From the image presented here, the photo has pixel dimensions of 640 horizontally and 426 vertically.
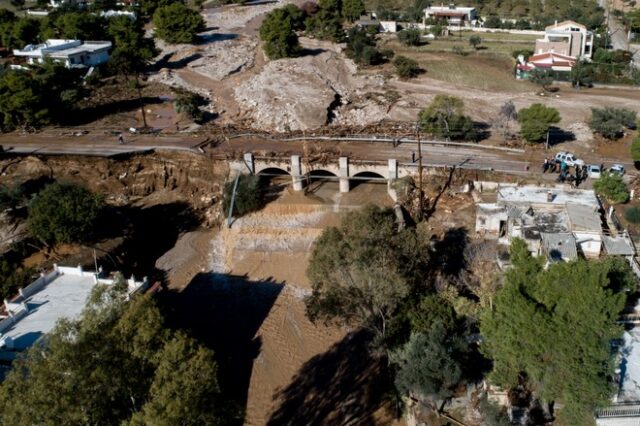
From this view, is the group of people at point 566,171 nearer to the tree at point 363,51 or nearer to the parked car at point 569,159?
the parked car at point 569,159

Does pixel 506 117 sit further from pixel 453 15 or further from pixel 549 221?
pixel 453 15

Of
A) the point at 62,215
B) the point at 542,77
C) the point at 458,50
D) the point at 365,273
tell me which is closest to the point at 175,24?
the point at 458,50

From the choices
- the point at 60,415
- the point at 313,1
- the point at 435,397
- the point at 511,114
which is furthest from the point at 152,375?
the point at 313,1

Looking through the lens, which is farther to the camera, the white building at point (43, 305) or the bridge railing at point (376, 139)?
the bridge railing at point (376, 139)

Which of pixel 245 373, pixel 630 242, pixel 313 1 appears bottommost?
pixel 245 373

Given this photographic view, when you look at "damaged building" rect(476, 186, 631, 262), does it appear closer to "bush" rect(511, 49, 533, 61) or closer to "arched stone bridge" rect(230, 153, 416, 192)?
"arched stone bridge" rect(230, 153, 416, 192)

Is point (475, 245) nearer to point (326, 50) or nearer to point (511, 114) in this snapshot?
point (511, 114)

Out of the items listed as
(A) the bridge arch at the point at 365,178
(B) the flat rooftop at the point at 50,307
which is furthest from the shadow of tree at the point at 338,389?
(A) the bridge arch at the point at 365,178
